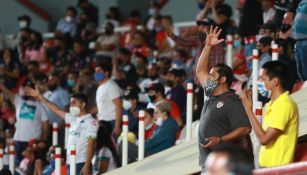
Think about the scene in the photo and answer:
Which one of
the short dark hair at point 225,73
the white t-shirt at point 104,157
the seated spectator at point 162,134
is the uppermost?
the short dark hair at point 225,73

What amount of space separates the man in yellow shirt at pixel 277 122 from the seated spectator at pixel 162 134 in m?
4.51

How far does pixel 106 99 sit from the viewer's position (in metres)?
16.0

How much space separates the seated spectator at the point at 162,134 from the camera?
14.7 m

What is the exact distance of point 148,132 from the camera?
15039 mm

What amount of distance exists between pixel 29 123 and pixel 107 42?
398 centimetres

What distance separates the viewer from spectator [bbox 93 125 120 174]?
1406 cm

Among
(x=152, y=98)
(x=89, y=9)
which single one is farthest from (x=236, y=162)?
(x=89, y=9)

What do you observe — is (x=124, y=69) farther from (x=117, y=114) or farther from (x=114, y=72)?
(x=117, y=114)

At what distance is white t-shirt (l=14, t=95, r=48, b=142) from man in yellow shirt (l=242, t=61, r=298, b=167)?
26.6ft

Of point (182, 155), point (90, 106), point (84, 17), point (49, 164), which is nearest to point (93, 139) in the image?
point (182, 155)

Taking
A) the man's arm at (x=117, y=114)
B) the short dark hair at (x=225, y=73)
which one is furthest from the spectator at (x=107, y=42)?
the short dark hair at (x=225, y=73)

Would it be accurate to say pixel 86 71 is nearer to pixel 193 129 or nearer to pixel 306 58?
pixel 193 129

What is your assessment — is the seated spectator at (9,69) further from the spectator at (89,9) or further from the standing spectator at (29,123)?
the standing spectator at (29,123)

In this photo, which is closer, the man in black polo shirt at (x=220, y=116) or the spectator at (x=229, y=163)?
the spectator at (x=229, y=163)
